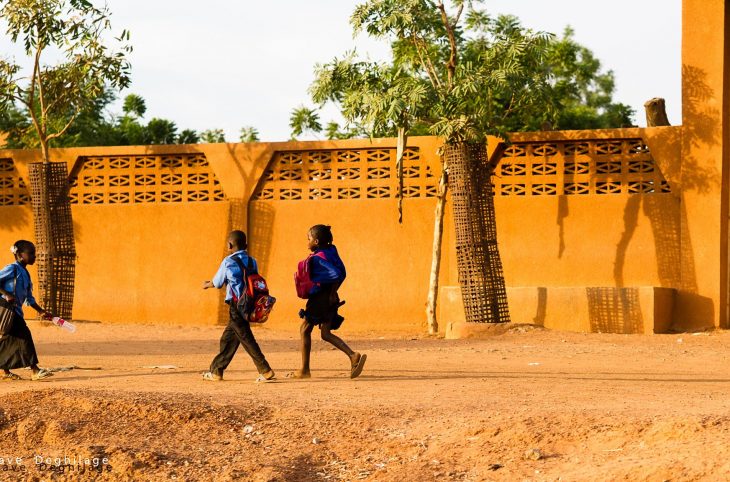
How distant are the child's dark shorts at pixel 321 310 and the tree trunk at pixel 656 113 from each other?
768 cm

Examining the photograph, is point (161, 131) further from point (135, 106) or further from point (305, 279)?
point (305, 279)

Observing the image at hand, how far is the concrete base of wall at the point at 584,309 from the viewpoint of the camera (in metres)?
15.2

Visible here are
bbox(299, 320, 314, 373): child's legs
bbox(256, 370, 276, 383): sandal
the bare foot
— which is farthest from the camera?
the bare foot

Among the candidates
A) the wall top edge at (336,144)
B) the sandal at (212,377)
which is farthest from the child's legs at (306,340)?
the wall top edge at (336,144)

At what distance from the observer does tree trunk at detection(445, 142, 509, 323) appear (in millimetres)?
15219

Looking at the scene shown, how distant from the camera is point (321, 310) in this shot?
10.2m

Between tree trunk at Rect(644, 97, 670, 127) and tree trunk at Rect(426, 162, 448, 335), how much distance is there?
2.82 m

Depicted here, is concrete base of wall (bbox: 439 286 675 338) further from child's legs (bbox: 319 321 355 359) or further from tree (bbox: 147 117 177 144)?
tree (bbox: 147 117 177 144)

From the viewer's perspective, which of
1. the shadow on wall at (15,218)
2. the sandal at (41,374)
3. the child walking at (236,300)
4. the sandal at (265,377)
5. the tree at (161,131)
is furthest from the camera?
the tree at (161,131)

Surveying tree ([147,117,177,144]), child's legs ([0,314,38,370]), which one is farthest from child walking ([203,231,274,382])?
tree ([147,117,177,144])

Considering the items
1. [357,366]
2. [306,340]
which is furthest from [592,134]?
[306,340]

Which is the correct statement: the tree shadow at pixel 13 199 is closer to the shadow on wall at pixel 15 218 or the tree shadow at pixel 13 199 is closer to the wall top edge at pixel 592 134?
the shadow on wall at pixel 15 218

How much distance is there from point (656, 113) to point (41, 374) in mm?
9174

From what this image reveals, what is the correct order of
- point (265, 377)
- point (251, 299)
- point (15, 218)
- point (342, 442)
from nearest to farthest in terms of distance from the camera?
point (342, 442) → point (251, 299) → point (265, 377) → point (15, 218)
